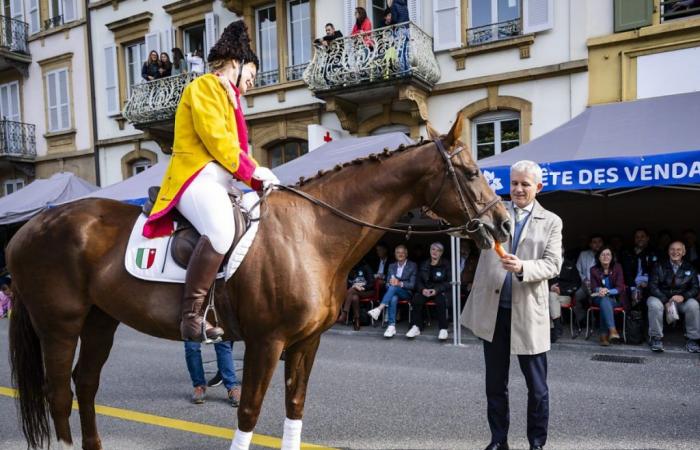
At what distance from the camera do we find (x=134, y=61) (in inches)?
658

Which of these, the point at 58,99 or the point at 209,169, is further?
the point at 58,99

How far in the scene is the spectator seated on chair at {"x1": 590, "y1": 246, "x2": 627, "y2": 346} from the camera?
7492mm

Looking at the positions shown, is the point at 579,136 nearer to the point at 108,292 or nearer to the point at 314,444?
the point at 314,444

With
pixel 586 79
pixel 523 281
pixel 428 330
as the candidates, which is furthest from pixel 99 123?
pixel 523 281

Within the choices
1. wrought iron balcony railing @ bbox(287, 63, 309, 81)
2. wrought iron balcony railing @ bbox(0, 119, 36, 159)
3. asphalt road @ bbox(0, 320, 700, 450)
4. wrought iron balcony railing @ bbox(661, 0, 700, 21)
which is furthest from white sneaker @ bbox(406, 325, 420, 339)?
wrought iron balcony railing @ bbox(0, 119, 36, 159)

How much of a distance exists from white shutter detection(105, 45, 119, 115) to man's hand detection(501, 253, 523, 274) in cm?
1646

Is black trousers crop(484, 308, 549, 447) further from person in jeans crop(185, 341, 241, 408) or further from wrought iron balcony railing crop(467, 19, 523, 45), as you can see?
wrought iron balcony railing crop(467, 19, 523, 45)

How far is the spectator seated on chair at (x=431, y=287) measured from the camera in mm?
8586

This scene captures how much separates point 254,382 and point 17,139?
19.8m

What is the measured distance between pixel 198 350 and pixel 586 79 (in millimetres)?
9041

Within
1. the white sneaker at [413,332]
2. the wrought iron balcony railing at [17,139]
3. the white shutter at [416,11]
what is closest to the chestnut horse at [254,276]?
the white sneaker at [413,332]

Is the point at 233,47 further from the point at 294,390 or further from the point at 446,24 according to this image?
the point at 446,24

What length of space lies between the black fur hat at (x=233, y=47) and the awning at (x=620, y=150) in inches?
197

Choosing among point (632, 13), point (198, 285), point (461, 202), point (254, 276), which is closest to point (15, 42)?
point (632, 13)
